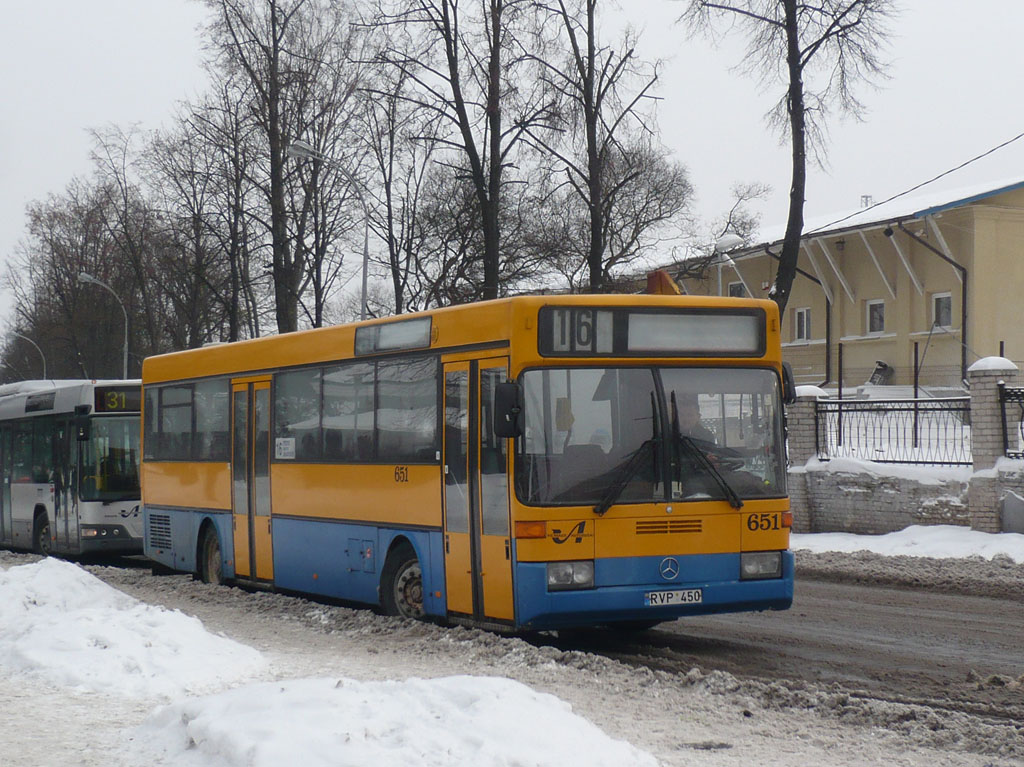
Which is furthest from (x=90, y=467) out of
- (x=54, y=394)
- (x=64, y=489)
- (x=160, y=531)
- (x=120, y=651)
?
(x=120, y=651)

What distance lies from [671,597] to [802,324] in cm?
3928

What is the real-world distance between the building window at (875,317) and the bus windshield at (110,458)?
28895 mm

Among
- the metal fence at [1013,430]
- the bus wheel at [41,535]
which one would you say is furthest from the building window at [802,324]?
the bus wheel at [41,535]

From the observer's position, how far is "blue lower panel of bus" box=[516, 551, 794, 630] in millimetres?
9531

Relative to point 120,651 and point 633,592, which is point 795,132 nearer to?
point 633,592

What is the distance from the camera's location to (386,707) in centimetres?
636

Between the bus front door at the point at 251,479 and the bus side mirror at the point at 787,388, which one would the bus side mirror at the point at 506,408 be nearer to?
the bus side mirror at the point at 787,388

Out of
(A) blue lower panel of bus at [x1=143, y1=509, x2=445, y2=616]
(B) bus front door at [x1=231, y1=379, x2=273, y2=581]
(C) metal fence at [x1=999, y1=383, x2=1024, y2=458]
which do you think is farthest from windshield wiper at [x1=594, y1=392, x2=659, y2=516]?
(C) metal fence at [x1=999, y1=383, x2=1024, y2=458]

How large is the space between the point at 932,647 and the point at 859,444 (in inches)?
454

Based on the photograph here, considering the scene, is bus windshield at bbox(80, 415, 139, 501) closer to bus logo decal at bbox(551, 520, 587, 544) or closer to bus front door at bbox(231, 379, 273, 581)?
bus front door at bbox(231, 379, 273, 581)

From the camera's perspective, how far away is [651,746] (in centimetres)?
670

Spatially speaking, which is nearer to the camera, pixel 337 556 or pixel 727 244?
pixel 337 556

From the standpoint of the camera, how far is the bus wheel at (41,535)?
2178cm

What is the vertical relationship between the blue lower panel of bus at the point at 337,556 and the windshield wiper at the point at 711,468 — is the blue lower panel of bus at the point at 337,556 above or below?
below
